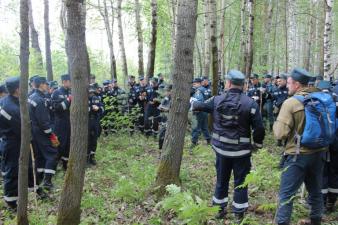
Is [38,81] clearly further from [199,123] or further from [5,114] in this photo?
[199,123]

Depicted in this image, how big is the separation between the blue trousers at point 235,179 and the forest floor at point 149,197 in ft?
0.68

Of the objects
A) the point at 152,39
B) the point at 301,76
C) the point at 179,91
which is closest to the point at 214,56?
the point at 152,39

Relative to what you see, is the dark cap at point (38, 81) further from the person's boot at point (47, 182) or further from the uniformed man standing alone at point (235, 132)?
the uniformed man standing alone at point (235, 132)

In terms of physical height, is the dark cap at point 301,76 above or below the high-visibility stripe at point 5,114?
above

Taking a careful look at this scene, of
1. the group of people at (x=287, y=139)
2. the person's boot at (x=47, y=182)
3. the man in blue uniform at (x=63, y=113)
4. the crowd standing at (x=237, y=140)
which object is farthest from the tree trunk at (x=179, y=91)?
the man in blue uniform at (x=63, y=113)

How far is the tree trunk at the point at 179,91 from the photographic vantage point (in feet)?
19.3

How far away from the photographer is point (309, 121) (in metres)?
4.42

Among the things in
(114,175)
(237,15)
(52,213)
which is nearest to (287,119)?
(52,213)

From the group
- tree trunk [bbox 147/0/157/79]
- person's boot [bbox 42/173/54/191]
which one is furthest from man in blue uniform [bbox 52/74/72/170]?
tree trunk [bbox 147/0/157/79]

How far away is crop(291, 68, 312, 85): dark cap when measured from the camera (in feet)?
15.1

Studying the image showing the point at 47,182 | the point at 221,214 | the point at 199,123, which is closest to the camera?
the point at 221,214

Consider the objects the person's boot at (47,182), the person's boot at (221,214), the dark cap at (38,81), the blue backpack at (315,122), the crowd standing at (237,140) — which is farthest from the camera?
the person's boot at (47,182)

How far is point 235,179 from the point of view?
5.45 m

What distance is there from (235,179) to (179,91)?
165cm
